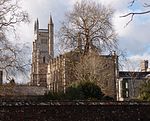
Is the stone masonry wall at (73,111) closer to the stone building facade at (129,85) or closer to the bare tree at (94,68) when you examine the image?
the bare tree at (94,68)

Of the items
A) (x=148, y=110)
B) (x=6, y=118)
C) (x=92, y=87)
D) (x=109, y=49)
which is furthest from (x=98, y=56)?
(x=6, y=118)

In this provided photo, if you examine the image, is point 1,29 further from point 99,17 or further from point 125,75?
point 125,75

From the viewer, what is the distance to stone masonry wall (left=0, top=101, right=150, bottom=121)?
21.3 m

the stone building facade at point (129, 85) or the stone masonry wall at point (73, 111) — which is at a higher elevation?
the stone building facade at point (129, 85)

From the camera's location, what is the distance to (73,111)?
2316 centimetres

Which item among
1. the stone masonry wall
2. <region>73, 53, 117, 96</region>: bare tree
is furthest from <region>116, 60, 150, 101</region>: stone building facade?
the stone masonry wall

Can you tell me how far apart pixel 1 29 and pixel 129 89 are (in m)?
47.5

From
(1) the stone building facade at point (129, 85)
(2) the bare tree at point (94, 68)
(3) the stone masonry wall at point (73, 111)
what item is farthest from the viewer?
(1) the stone building facade at point (129, 85)

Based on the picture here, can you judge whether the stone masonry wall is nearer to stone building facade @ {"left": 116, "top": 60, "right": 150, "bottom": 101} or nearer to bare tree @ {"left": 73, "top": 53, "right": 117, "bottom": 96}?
bare tree @ {"left": 73, "top": 53, "right": 117, "bottom": 96}

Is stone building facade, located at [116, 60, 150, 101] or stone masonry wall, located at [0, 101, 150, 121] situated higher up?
stone building facade, located at [116, 60, 150, 101]

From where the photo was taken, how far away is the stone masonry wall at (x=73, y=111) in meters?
21.3

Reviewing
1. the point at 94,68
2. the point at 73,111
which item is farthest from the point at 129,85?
the point at 73,111

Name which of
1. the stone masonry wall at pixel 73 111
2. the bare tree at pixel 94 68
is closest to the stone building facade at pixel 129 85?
the bare tree at pixel 94 68

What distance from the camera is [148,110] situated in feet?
85.4
